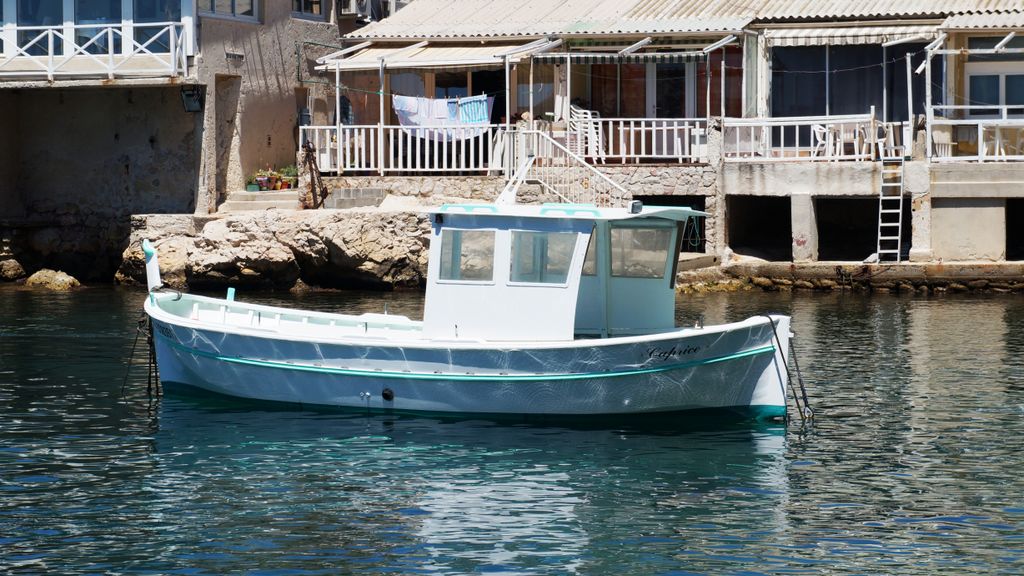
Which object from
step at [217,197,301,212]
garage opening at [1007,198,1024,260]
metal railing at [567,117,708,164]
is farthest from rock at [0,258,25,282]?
garage opening at [1007,198,1024,260]

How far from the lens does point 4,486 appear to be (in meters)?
13.2

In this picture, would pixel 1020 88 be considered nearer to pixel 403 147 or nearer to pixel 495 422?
pixel 403 147

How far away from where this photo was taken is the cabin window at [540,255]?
1578 centimetres

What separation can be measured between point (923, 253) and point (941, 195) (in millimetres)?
1088

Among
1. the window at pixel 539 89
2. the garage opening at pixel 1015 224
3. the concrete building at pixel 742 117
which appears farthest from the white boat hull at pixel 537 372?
the garage opening at pixel 1015 224

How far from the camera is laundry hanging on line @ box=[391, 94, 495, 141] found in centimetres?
3014

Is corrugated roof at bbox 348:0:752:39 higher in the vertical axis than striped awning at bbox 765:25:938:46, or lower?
Result: higher

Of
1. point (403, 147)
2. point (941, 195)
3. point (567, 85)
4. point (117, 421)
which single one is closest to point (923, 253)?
point (941, 195)

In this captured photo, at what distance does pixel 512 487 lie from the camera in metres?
13.1

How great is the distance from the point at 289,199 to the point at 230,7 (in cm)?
420

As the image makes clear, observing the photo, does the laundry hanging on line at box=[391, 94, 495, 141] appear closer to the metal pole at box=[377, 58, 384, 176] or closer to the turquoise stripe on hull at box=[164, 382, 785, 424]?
the metal pole at box=[377, 58, 384, 176]

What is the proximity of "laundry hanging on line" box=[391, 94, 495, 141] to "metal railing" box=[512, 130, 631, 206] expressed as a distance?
132cm

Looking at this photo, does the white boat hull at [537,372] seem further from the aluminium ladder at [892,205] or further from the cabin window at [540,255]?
the aluminium ladder at [892,205]

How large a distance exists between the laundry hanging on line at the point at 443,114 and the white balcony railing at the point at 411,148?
36 mm
